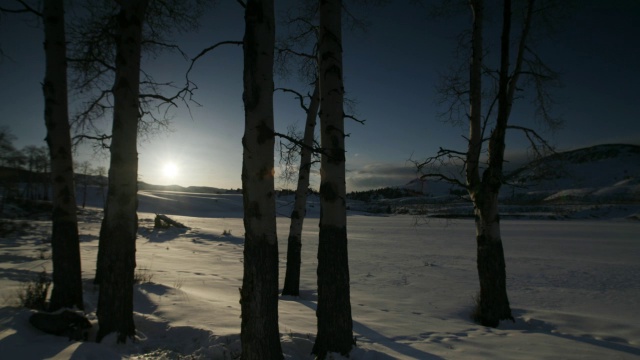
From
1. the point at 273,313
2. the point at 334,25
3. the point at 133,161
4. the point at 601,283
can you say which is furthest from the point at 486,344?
the point at 601,283

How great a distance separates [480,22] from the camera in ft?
20.9

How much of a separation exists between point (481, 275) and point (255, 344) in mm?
4754

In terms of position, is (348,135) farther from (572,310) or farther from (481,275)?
(572,310)

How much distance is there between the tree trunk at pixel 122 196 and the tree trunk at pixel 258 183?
73.2 inches

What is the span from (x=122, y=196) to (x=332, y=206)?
8.40ft

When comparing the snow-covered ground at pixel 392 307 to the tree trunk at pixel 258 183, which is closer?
the tree trunk at pixel 258 183

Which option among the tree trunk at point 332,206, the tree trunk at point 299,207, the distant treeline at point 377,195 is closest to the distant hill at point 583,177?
the tree trunk at point 332,206

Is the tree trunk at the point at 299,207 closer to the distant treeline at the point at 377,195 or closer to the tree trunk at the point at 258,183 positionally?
the tree trunk at the point at 258,183

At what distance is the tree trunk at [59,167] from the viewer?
4727 mm

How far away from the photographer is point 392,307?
23.2ft

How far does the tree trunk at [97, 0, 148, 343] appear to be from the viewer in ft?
13.0

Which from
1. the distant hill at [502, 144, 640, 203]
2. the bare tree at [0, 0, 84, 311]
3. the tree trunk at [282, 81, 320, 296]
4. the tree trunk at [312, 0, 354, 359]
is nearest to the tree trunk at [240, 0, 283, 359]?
the tree trunk at [312, 0, 354, 359]

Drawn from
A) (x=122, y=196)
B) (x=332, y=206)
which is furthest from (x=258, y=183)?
(x=122, y=196)

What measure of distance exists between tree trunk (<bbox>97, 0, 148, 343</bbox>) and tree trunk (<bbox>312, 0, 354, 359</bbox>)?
2356 millimetres
